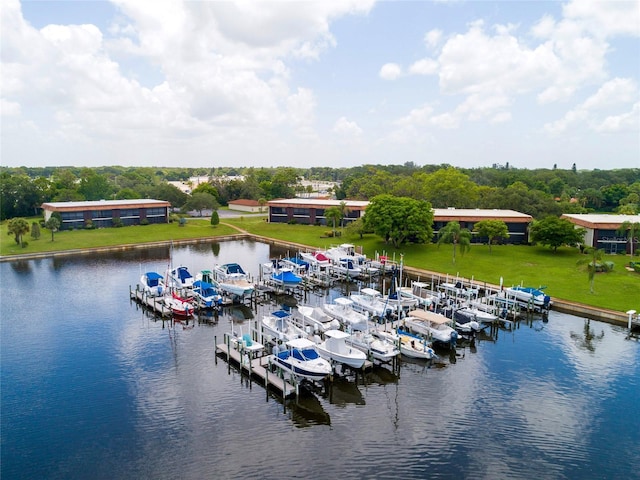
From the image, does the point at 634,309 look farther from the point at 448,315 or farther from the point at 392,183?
the point at 392,183

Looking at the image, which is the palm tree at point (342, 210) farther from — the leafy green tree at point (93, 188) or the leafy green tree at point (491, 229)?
the leafy green tree at point (93, 188)

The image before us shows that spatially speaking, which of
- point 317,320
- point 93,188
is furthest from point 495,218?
point 93,188

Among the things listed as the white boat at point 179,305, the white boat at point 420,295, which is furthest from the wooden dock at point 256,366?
the white boat at point 420,295

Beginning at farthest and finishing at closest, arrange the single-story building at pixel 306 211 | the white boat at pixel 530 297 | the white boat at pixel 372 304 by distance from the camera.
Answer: the single-story building at pixel 306 211 < the white boat at pixel 530 297 < the white boat at pixel 372 304

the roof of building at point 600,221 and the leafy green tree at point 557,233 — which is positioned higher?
the roof of building at point 600,221

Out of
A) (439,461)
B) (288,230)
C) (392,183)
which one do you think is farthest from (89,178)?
(439,461)

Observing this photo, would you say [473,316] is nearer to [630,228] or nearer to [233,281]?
[233,281]
